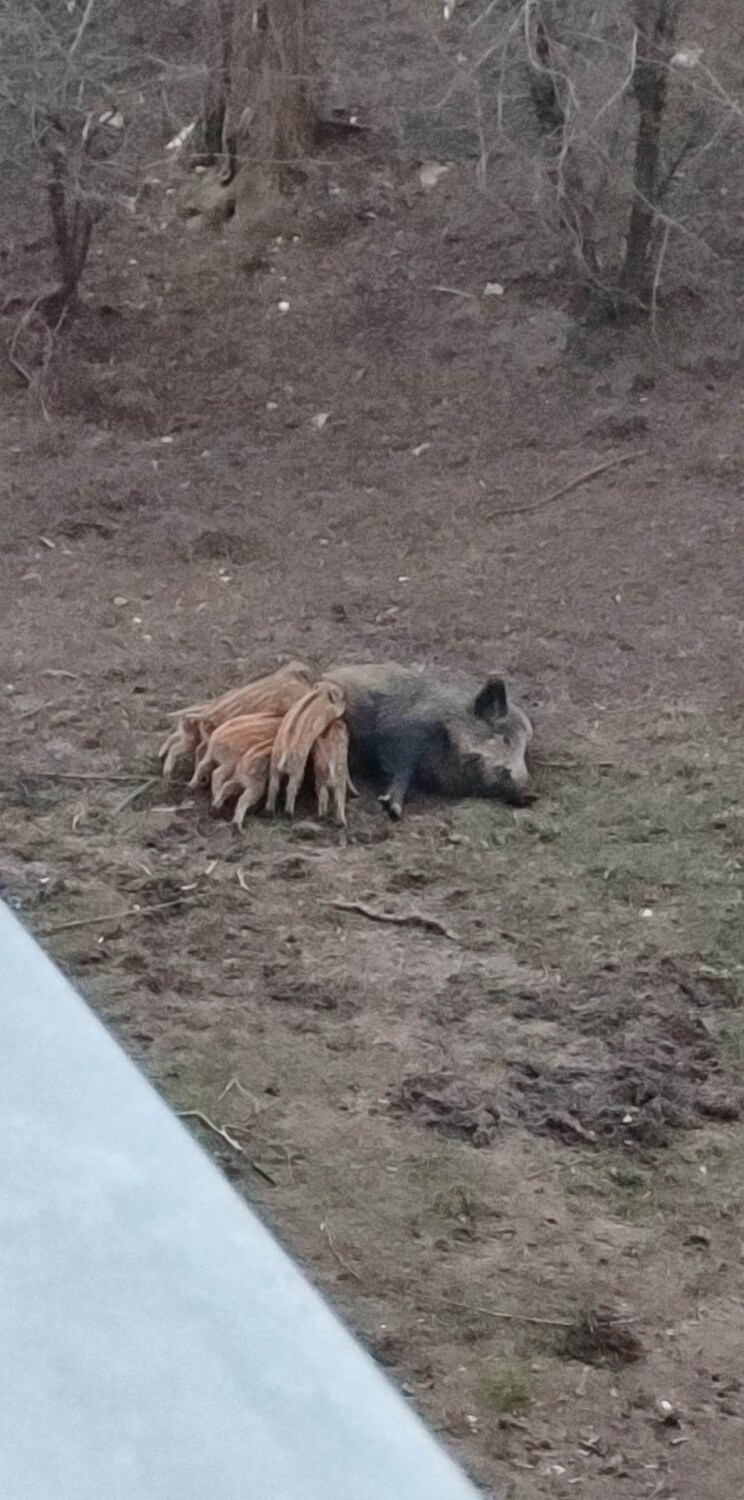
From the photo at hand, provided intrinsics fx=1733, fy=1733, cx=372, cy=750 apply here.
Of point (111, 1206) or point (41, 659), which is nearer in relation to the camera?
point (111, 1206)

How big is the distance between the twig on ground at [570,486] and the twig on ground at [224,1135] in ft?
15.1

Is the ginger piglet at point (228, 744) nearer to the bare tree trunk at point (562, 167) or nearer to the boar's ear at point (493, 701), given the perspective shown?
the boar's ear at point (493, 701)

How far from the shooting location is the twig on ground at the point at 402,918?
472 centimetres

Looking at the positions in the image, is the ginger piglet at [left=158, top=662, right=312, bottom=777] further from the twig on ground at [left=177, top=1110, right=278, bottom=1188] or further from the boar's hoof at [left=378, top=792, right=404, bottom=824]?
the twig on ground at [left=177, top=1110, right=278, bottom=1188]

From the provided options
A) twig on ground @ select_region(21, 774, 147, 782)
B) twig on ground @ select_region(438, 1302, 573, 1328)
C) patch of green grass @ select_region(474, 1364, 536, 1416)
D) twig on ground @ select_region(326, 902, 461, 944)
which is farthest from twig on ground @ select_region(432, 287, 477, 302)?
patch of green grass @ select_region(474, 1364, 536, 1416)

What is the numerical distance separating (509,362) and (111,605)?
3.05 meters

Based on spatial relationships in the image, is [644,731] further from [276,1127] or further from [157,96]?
[157,96]

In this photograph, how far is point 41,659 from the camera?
253 inches

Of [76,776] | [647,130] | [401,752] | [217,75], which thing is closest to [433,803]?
[401,752]

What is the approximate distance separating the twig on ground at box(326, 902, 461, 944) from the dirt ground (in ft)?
0.12

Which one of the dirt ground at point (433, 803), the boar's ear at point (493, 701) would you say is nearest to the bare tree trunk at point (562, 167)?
the dirt ground at point (433, 803)

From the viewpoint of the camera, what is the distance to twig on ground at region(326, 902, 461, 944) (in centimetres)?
472

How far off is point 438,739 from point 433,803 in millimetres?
223

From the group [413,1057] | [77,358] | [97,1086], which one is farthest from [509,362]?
[97,1086]
